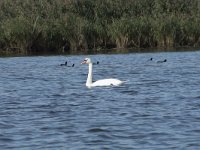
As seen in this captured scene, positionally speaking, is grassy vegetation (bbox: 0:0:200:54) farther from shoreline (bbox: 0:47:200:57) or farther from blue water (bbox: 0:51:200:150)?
blue water (bbox: 0:51:200:150)

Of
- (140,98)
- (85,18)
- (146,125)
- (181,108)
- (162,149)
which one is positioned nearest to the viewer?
(162,149)

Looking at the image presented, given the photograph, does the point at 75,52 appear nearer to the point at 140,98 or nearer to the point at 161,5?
the point at 161,5

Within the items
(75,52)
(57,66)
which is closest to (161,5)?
(75,52)

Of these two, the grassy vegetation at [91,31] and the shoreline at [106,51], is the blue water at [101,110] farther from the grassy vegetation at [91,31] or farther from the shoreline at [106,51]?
the grassy vegetation at [91,31]

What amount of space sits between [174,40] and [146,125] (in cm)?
3040

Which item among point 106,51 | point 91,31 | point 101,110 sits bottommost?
point 101,110

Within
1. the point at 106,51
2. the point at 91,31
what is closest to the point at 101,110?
the point at 106,51

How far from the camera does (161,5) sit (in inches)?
2008

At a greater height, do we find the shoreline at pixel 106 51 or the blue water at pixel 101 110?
the shoreline at pixel 106 51

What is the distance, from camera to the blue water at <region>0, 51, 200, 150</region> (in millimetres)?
12031

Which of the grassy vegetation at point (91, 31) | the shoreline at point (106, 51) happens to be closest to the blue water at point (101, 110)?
the shoreline at point (106, 51)

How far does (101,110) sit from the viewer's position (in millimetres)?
15984

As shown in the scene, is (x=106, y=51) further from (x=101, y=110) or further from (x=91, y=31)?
(x=101, y=110)

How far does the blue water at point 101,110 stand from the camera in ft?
39.5
